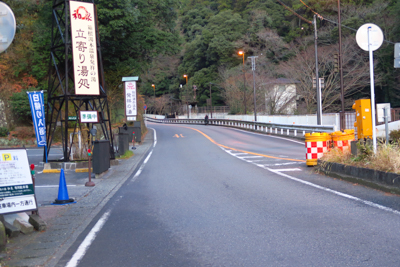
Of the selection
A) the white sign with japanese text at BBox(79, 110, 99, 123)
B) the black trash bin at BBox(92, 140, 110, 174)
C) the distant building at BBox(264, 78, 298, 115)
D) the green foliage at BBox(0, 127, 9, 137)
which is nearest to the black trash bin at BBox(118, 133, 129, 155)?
the white sign with japanese text at BBox(79, 110, 99, 123)

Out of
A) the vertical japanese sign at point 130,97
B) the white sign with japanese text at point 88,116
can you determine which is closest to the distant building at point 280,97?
the vertical japanese sign at point 130,97

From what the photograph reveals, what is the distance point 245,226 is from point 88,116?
36.1 feet

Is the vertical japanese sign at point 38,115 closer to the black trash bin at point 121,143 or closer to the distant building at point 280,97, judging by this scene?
the black trash bin at point 121,143

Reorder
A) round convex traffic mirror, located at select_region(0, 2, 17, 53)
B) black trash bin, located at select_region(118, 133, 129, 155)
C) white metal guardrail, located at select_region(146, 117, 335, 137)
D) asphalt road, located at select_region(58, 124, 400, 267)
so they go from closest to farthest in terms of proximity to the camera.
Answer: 1. asphalt road, located at select_region(58, 124, 400, 267)
2. round convex traffic mirror, located at select_region(0, 2, 17, 53)
3. black trash bin, located at select_region(118, 133, 129, 155)
4. white metal guardrail, located at select_region(146, 117, 335, 137)

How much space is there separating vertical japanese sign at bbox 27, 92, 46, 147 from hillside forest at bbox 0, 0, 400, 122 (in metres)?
8.39

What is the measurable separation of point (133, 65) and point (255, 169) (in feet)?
60.0

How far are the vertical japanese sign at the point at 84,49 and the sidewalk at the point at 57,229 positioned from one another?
18.1ft

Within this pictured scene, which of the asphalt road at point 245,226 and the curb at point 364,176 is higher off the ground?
the curb at point 364,176

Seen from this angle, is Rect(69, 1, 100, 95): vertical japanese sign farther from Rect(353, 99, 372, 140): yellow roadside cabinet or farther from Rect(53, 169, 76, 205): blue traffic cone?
Rect(353, 99, 372, 140): yellow roadside cabinet

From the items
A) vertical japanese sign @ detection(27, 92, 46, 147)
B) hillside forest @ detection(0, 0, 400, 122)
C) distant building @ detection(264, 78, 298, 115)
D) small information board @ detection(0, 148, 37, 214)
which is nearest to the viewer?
small information board @ detection(0, 148, 37, 214)

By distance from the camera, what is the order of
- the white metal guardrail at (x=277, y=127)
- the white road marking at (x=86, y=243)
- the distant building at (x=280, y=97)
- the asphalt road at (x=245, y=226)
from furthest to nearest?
the distant building at (x=280, y=97), the white metal guardrail at (x=277, y=127), the white road marking at (x=86, y=243), the asphalt road at (x=245, y=226)

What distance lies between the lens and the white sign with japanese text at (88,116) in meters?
15.2

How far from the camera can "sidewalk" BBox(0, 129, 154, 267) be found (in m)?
4.97

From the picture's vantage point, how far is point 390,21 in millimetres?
40969
